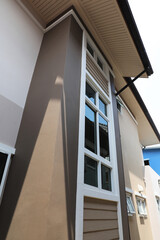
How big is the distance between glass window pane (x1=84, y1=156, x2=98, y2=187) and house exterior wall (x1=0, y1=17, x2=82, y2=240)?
1.05 feet

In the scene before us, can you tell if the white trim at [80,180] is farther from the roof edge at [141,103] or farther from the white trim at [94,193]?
the roof edge at [141,103]

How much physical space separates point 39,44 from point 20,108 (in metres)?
1.51

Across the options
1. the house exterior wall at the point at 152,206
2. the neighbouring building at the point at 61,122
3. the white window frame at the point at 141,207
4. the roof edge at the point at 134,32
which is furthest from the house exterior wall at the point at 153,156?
Answer: the roof edge at the point at 134,32

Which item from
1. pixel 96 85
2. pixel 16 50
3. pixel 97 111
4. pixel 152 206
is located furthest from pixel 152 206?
pixel 16 50

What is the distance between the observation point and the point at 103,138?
→ 2.60m

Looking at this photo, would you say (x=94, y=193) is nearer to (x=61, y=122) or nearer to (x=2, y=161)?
(x=61, y=122)

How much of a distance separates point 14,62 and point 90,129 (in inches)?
59.6

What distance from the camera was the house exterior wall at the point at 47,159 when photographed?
1226 millimetres

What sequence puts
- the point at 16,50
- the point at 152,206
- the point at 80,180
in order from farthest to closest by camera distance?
the point at 152,206
the point at 16,50
the point at 80,180

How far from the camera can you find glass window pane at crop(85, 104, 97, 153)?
211 cm

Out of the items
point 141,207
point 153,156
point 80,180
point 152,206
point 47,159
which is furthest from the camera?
point 153,156

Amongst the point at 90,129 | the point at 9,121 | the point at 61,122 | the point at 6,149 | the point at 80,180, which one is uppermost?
the point at 90,129

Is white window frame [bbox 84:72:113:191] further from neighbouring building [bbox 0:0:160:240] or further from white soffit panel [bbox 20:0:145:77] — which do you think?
white soffit panel [bbox 20:0:145:77]

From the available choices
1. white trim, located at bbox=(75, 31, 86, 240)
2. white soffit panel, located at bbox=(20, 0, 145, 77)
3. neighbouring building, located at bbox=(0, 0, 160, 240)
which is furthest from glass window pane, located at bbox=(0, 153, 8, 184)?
white soffit panel, located at bbox=(20, 0, 145, 77)
